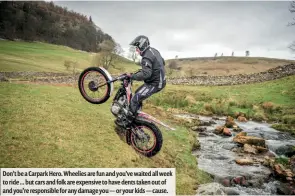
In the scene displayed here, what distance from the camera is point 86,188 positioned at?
751 centimetres

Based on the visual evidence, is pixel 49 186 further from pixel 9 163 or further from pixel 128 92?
pixel 128 92

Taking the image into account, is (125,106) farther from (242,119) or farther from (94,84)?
(242,119)

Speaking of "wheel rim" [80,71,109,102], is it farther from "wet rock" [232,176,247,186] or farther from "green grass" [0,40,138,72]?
"green grass" [0,40,138,72]

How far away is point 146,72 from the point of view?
851 cm

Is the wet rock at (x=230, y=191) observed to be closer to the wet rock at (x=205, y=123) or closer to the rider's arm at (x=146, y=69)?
the rider's arm at (x=146, y=69)

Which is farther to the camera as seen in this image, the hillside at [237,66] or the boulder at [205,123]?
the hillside at [237,66]

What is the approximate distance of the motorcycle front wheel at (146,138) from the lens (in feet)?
29.6

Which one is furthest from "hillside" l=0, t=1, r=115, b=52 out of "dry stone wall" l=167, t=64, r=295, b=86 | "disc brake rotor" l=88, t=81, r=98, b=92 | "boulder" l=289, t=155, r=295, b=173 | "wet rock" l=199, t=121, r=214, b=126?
"boulder" l=289, t=155, r=295, b=173

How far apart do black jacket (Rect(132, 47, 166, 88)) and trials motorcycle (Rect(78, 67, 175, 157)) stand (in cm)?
100

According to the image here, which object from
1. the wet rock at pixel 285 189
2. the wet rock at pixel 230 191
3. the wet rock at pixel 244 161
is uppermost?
the wet rock at pixel 244 161

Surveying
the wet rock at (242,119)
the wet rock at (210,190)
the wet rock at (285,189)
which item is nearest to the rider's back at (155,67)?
the wet rock at (210,190)

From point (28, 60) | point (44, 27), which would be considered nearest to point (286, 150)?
point (28, 60)

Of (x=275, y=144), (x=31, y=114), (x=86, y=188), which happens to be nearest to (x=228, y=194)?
(x=86, y=188)

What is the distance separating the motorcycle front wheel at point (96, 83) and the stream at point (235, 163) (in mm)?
5689
